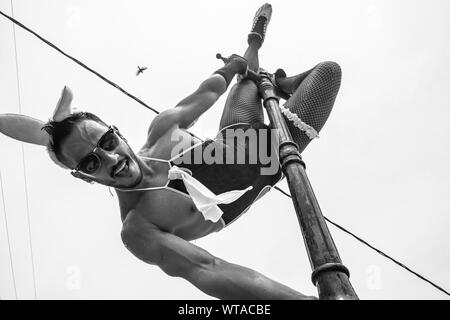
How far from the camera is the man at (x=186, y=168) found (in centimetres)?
192

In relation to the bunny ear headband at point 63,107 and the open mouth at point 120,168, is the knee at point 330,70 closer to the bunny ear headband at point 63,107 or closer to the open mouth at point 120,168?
the open mouth at point 120,168

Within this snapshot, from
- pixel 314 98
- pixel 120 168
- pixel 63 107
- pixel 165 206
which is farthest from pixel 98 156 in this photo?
pixel 314 98

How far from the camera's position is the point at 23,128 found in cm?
241

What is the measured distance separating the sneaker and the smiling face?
6.93ft

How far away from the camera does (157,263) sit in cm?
217

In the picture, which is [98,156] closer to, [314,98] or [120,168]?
[120,168]

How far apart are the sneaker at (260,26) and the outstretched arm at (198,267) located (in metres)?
2.40

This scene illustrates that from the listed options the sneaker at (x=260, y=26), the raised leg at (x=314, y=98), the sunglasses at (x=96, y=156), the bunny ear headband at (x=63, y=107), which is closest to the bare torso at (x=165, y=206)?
the sunglasses at (x=96, y=156)

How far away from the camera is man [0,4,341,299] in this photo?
192 cm

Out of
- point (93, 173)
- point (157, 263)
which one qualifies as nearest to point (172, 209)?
point (157, 263)
